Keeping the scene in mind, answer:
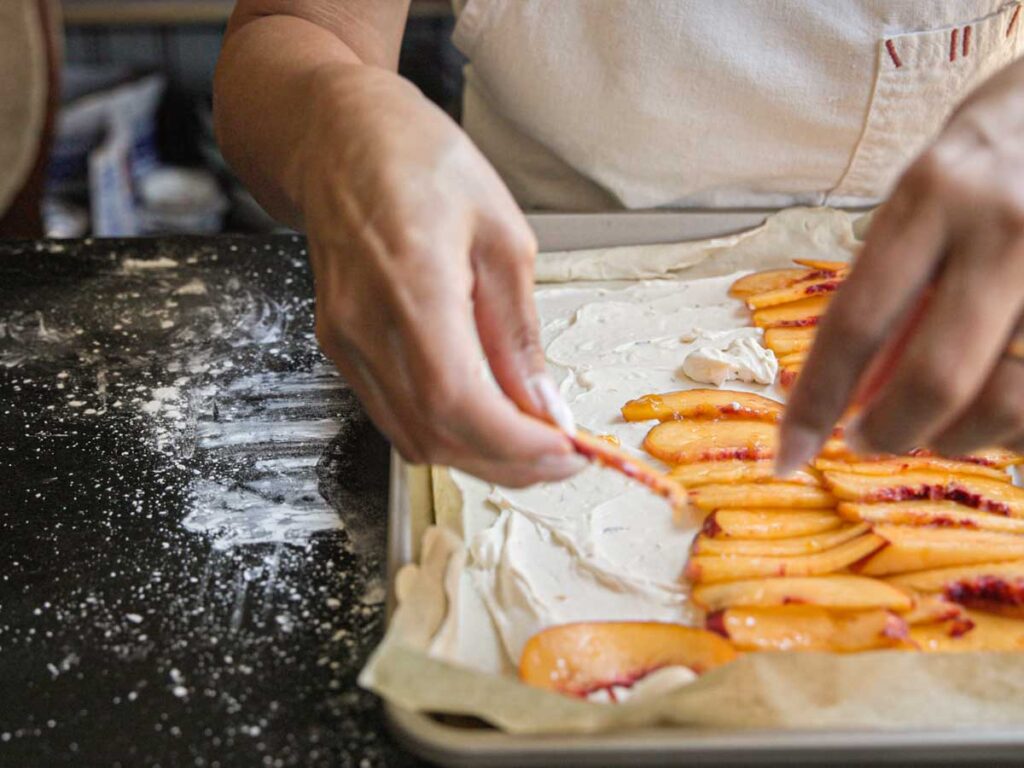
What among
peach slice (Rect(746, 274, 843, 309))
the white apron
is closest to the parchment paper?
peach slice (Rect(746, 274, 843, 309))

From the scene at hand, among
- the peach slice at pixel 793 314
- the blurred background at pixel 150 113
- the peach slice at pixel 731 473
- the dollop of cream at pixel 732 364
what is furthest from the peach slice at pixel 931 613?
the blurred background at pixel 150 113

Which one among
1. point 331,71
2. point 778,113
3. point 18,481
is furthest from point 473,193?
point 778,113

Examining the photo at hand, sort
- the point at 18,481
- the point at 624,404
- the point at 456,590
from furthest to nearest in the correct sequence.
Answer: the point at 624,404
the point at 18,481
the point at 456,590

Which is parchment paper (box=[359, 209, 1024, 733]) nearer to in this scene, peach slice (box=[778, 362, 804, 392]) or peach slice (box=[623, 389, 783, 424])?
peach slice (box=[623, 389, 783, 424])

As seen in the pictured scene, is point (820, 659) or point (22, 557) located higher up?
point (820, 659)

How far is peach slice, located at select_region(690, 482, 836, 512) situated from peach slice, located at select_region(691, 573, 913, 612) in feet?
0.43

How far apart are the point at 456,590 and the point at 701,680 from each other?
10.3 inches

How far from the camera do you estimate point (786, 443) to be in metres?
0.82

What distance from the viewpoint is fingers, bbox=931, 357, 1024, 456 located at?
2.54 feet

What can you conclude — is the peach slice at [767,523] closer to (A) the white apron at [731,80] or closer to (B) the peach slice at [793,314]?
(B) the peach slice at [793,314]

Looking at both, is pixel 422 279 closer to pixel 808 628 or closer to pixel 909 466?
pixel 808 628

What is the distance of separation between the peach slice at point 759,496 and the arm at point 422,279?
0.98ft

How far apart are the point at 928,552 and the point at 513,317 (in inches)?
20.1

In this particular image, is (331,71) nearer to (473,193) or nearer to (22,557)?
(473,193)
